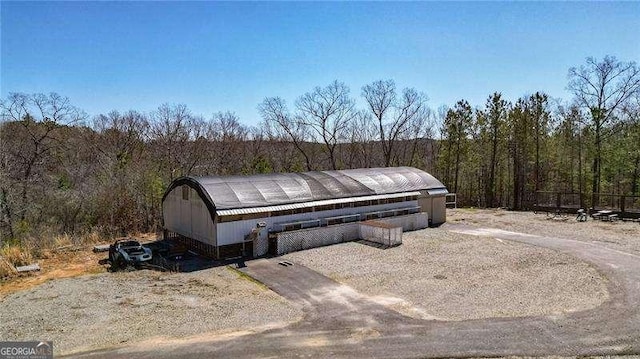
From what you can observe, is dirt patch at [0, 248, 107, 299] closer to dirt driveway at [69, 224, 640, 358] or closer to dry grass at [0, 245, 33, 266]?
dry grass at [0, 245, 33, 266]

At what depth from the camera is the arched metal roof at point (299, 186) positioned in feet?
69.0

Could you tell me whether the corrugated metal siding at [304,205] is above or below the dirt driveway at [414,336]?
above

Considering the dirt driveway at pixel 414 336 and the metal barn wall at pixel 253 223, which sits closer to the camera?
the dirt driveway at pixel 414 336

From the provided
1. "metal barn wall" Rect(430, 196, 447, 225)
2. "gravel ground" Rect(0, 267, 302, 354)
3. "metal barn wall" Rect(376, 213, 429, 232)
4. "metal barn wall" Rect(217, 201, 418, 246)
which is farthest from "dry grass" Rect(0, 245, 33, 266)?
"metal barn wall" Rect(430, 196, 447, 225)

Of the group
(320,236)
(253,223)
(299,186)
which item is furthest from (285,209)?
(299,186)

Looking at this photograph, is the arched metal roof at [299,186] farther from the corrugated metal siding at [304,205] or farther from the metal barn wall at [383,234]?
the metal barn wall at [383,234]

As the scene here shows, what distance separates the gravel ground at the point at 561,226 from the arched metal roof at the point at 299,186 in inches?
178

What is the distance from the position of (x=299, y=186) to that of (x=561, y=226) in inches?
681

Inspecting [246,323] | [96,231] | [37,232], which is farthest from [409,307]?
[37,232]

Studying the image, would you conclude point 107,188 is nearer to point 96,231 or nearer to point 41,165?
point 96,231

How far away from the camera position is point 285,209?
21.9m

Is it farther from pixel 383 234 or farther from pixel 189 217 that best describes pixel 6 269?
pixel 383 234

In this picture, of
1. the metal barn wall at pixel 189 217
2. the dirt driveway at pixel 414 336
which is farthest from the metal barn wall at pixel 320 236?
the dirt driveway at pixel 414 336

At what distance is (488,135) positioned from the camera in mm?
39781
